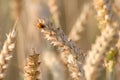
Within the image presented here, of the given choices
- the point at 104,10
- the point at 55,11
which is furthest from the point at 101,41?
the point at 55,11

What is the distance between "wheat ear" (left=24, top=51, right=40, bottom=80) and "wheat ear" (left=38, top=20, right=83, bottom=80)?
5cm

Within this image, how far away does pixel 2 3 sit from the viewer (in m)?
2.44

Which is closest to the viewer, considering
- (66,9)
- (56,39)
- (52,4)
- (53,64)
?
(56,39)

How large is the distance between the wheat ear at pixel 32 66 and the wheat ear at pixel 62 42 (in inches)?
1.9

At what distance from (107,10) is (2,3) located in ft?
4.87

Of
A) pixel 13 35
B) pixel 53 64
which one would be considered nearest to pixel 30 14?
pixel 53 64

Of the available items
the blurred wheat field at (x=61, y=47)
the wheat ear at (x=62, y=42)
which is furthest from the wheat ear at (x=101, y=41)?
the wheat ear at (x=62, y=42)

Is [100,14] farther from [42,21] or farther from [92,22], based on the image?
[92,22]

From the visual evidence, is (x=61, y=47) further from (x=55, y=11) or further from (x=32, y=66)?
(x=55, y=11)

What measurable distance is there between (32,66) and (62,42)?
0.08m

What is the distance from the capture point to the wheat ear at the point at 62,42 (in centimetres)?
78

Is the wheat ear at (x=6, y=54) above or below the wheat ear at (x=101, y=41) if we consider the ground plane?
below

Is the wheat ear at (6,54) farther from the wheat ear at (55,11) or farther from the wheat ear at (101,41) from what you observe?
the wheat ear at (55,11)

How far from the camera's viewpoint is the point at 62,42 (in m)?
0.79
